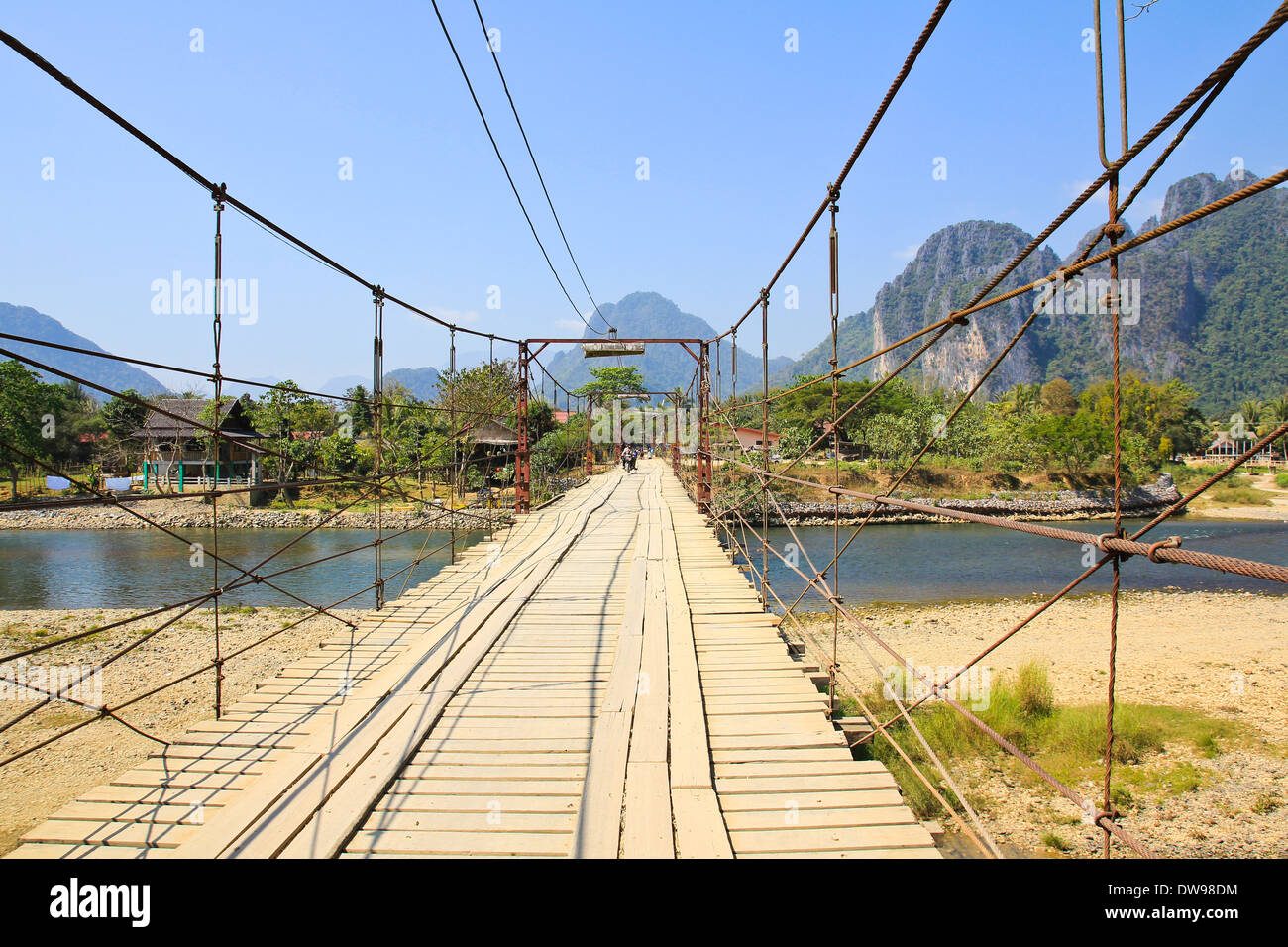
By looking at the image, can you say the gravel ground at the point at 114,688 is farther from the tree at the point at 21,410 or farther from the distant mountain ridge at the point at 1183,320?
the distant mountain ridge at the point at 1183,320

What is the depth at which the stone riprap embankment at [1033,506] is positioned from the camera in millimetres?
24641

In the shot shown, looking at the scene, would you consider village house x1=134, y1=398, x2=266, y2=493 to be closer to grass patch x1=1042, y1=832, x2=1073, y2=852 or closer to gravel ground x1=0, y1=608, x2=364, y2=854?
gravel ground x1=0, y1=608, x2=364, y2=854

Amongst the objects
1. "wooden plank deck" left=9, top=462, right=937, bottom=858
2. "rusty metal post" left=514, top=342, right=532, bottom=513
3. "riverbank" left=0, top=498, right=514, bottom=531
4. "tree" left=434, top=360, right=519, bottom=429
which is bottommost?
"riverbank" left=0, top=498, right=514, bottom=531

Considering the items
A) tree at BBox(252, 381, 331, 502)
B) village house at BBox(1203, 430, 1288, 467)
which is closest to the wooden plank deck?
tree at BBox(252, 381, 331, 502)

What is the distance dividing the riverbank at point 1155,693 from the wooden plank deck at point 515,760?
2.75 metres

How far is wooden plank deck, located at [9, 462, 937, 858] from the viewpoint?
Result: 190 cm

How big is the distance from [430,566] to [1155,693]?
13.2m

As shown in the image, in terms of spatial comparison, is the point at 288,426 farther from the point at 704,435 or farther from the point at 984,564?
the point at 984,564

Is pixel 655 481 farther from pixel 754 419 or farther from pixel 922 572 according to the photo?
pixel 754 419

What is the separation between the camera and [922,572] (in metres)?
15.7

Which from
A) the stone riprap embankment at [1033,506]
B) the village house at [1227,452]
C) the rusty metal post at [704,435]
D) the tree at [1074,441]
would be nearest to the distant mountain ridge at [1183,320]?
the village house at [1227,452]

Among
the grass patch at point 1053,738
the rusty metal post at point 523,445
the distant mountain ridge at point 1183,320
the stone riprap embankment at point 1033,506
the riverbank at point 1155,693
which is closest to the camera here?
the riverbank at point 1155,693

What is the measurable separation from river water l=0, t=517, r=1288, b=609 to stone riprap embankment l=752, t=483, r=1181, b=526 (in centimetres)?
239
